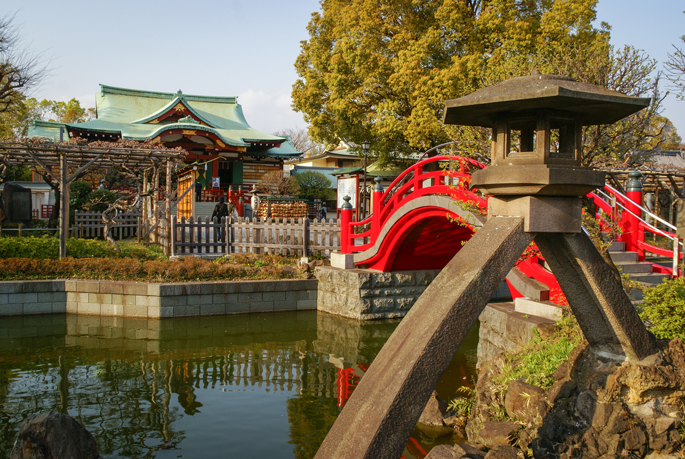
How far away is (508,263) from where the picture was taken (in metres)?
3.37

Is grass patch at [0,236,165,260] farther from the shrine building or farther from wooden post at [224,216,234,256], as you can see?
the shrine building

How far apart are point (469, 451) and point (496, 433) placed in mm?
354

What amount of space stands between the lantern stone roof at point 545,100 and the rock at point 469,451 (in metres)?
3.32

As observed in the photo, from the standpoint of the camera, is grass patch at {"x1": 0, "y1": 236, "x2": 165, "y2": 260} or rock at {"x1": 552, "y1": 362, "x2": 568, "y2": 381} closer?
rock at {"x1": 552, "y1": 362, "x2": 568, "y2": 381}

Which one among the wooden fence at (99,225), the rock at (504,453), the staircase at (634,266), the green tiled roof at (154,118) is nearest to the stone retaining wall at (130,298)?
the wooden fence at (99,225)

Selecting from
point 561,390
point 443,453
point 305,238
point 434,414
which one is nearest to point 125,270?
point 305,238

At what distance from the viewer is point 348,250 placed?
1304 centimetres

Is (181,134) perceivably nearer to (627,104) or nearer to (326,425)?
(326,425)

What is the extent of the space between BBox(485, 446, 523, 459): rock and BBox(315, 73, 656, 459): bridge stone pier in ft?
4.59

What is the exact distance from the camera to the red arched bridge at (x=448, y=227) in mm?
7336

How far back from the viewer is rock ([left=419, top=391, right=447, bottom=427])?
21.3 ft

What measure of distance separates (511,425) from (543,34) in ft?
52.2

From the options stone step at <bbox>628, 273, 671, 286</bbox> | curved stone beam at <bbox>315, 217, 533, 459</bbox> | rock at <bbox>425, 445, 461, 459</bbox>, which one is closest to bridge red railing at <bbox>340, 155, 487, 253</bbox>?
stone step at <bbox>628, 273, 671, 286</bbox>

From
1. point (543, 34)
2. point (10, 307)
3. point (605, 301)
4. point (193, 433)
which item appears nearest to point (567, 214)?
point (605, 301)
